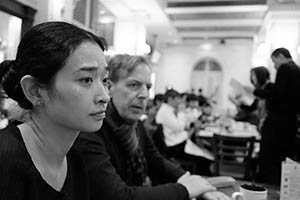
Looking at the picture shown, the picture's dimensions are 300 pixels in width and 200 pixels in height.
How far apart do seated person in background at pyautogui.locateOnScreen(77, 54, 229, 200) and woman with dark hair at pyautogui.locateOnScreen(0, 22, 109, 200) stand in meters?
0.24

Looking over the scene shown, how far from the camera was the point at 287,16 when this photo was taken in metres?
6.45

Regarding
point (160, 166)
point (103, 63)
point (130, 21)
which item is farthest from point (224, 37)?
point (103, 63)

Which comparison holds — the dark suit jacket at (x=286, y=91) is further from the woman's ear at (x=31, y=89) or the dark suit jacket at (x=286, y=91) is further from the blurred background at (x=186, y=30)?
the woman's ear at (x=31, y=89)

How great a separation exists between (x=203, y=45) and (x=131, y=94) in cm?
1021

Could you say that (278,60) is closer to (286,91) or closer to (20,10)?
(286,91)

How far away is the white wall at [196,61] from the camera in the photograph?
35.7 ft

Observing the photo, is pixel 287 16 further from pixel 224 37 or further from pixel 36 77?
pixel 36 77

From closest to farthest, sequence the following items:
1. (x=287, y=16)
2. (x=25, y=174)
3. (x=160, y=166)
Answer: (x=25, y=174) < (x=160, y=166) < (x=287, y=16)

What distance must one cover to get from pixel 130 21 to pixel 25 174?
22.0 feet

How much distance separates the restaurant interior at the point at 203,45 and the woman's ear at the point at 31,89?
165mm

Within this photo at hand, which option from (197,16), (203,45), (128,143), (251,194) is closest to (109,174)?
(128,143)

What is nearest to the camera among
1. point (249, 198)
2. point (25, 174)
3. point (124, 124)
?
point (25, 174)

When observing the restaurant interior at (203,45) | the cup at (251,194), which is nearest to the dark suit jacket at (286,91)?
the restaurant interior at (203,45)

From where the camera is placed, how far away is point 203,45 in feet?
36.9
